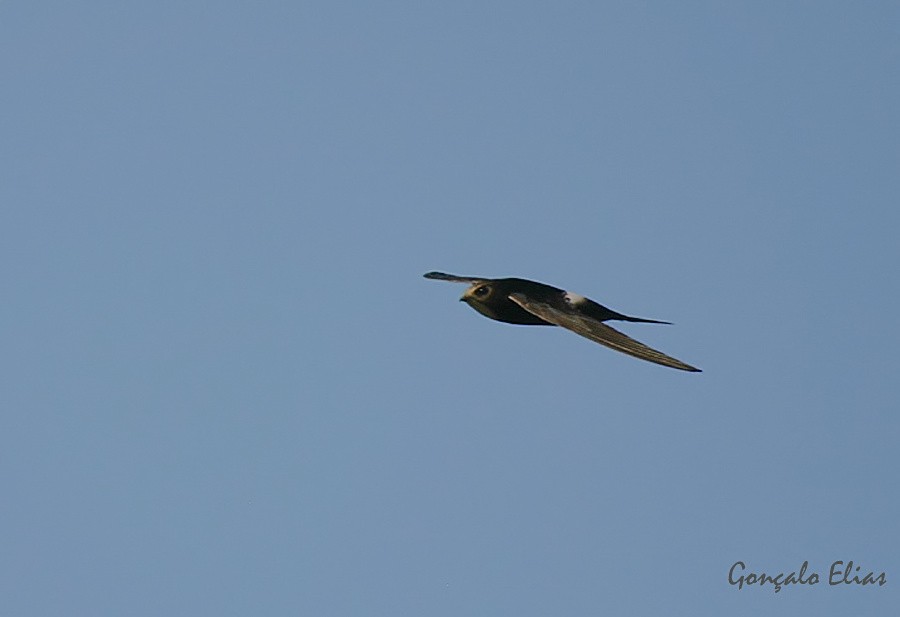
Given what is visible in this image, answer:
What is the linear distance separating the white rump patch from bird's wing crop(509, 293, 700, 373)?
0.39m

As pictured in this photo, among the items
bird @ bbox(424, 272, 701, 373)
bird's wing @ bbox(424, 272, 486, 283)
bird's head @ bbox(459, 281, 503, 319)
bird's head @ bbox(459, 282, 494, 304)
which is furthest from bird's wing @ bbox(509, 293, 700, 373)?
bird's wing @ bbox(424, 272, 486, 283)

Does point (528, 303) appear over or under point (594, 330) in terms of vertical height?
over

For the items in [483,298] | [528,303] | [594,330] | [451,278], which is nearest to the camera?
[594,330]

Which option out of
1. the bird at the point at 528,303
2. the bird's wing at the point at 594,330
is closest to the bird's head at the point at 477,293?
the bird at the point at 528,303

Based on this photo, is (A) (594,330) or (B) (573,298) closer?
(A) (594,330)

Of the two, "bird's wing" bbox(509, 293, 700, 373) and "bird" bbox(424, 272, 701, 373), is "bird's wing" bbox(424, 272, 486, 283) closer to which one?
"bird" bbox(424, 272, 701, 373)

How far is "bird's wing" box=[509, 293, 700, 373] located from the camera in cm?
1265

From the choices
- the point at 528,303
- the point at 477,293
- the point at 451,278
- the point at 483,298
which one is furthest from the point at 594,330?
the point at 451,278

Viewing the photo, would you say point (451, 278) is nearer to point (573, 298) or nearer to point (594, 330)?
point (573, 298)

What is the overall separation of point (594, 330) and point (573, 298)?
2.92m

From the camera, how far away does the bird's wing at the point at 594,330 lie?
41.5 feet

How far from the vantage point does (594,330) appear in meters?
14.1

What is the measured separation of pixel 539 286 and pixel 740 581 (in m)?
4.16

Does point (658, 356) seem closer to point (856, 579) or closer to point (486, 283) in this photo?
point (856, 579)
